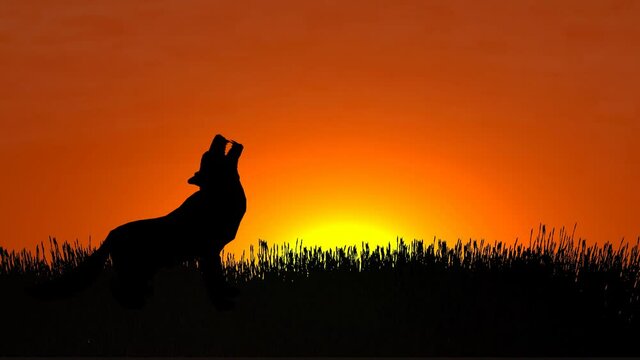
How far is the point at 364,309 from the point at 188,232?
1859mm

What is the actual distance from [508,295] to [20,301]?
14.6 feet

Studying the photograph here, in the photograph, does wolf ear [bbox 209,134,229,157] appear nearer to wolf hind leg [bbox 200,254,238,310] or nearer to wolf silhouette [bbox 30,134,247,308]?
wolf silhouette [bbox 30,134,247,308]

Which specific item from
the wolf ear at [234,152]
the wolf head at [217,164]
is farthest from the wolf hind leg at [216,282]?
the wolf ear at [234,152]

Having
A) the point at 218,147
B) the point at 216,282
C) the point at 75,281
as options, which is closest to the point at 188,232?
the point at 216,282

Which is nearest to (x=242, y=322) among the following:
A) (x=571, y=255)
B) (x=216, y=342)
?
(x=216, y=342)

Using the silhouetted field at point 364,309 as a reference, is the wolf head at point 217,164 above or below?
above

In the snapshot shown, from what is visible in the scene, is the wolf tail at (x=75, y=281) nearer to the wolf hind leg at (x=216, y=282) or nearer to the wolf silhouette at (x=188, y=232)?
the wolf silhouette at (x=188, y=232)

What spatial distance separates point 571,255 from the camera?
959 centimetres

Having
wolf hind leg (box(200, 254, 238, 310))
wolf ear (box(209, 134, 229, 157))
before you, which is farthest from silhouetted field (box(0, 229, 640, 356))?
wolf ear (box(209, 134, 229, 157))

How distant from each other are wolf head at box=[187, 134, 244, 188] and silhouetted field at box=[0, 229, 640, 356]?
1.26 meters

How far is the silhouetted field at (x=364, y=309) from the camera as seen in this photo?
715 cm

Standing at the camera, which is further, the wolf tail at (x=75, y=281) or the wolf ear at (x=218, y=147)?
the wolf tail at (x=75, y=281)

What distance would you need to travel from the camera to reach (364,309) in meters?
7.90

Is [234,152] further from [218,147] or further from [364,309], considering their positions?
[364,309]
